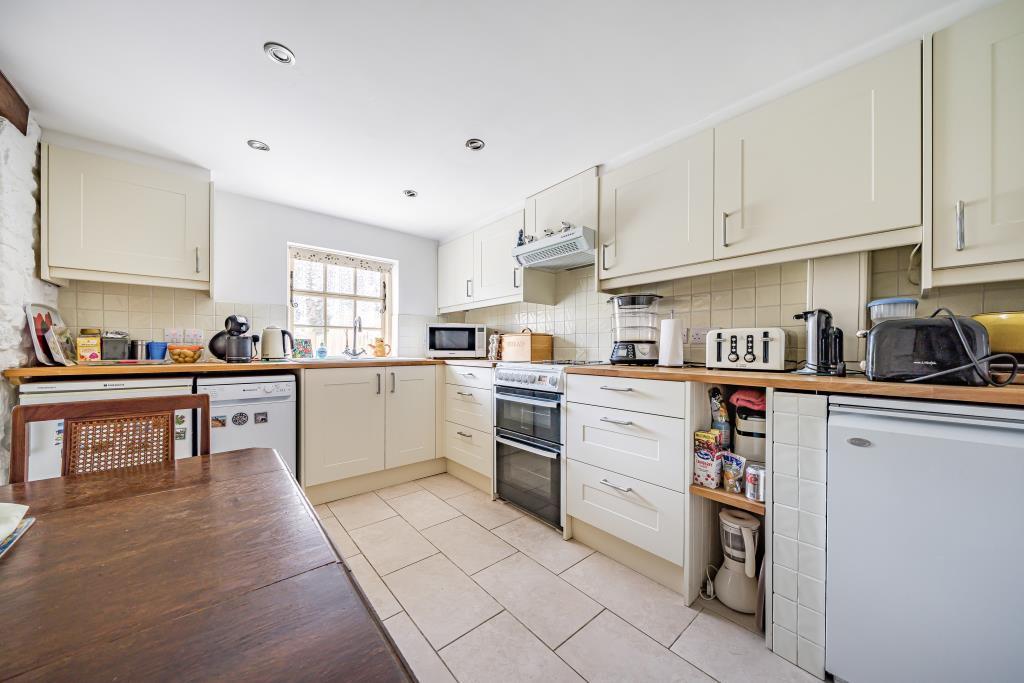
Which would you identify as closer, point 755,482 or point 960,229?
point 960,229

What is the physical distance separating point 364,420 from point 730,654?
7.90 ft

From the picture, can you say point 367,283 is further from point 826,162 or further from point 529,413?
point 826,162

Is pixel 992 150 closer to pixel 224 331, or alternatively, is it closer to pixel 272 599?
pixel 272 599

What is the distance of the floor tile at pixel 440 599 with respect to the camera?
57.0 inches

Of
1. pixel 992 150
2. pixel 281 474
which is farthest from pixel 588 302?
pixel 281 474

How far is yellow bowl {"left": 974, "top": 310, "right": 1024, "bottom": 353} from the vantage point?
1.21 meters

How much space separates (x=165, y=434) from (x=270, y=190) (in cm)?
230

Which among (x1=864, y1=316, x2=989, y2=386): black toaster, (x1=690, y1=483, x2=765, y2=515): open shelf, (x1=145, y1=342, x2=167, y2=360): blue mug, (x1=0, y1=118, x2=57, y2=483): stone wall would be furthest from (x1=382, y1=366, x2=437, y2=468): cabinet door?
(x1=864, y1=316, x2=989, y2=386): black toaster

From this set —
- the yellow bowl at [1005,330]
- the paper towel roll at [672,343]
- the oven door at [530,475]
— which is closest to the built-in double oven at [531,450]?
the oven door at [530,475]

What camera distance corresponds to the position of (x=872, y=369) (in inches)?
48.4

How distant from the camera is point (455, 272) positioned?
3.67m

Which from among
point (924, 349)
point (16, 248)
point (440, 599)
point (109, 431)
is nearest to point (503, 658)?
point (440, 599)

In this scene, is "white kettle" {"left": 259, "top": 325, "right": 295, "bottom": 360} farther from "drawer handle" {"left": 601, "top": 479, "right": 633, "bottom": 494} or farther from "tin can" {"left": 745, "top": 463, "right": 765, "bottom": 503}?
"tin can" {"left": 745, "top": 463, "right": 765, "bottom": 503}

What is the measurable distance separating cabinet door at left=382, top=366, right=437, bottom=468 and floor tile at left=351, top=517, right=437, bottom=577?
0.67m
